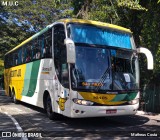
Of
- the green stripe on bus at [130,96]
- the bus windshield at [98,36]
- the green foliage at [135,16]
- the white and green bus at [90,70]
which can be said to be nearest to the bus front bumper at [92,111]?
the white and green bus at [90,70]

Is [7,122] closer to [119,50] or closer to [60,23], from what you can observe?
[60,23]

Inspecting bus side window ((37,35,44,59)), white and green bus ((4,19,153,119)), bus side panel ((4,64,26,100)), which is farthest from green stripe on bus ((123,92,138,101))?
bus side panel ((4,64,26,100))

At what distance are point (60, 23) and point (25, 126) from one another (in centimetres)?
386

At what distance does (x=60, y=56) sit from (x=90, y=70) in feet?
4.87

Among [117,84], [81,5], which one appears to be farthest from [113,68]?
[81,5]

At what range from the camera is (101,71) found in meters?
10.3

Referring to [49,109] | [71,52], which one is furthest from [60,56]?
[49,109]

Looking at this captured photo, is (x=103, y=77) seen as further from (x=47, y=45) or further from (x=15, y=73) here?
(x=15, y=73)

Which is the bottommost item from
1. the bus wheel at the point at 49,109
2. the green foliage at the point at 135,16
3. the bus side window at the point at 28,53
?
the bus wheel at the point at 49,109

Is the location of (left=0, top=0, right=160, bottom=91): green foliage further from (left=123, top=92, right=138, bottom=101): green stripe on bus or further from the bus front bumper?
the bus front bumper

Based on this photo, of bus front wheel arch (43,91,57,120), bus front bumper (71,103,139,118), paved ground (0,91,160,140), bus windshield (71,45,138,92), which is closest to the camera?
paved ground (0,91,160,140)

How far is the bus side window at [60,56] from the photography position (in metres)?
10.6

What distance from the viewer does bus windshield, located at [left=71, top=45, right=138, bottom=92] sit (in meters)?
10.1

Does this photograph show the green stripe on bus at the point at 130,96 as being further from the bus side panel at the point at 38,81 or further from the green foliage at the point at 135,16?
the green foliage at the point at 135,16
